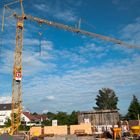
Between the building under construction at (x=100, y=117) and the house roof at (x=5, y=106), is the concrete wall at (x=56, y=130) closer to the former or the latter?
the building under construction at (x=100, y=117)

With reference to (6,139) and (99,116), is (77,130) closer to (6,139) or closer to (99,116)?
(99,116)

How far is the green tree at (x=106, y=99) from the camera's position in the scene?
11575 centimetres

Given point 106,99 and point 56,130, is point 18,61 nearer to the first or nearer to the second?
point 56,130

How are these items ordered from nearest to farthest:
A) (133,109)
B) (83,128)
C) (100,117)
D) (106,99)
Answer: (83,128) < (100,117) < (133,109) < (106,99)

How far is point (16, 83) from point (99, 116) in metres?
17.7

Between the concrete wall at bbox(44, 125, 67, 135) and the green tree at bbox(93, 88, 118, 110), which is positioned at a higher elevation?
the green tree at bbox(93, 88, 118, 110)

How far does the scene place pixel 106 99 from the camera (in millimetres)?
116312

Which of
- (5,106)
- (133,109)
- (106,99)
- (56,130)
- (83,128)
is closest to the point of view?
(83,128)

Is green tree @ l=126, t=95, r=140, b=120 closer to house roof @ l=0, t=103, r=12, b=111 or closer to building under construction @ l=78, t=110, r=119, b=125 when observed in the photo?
building under construction @ l=78, t=110, r=119, b=125

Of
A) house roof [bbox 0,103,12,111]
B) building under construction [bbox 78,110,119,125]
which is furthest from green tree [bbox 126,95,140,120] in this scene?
house roof [bbox 0,103,12,111]

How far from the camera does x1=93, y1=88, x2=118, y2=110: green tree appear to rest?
116 m

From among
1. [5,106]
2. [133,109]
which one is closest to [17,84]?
[133,109]

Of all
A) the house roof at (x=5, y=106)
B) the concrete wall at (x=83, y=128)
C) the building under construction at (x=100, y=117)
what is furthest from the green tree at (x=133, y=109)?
the house roof at (x=5, y=106)

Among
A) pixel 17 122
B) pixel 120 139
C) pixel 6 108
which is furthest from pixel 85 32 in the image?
pixel 6 108
